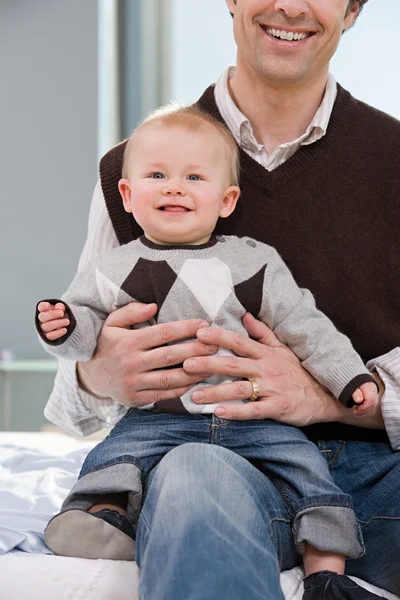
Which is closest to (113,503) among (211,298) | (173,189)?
(211,298)

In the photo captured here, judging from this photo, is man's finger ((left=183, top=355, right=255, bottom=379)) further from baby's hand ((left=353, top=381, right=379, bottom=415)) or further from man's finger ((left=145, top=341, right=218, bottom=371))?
baby's hand ((left=353, top=381, right=379, bottom=415))

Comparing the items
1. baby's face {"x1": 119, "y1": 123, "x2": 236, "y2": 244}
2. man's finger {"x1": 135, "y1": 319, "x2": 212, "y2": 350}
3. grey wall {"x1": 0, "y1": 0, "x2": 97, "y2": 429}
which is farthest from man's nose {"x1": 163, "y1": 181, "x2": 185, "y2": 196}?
grey wall {"x1": 0, "y1": 0, "x2": 97, "y2": 429}

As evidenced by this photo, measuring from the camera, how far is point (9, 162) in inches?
149

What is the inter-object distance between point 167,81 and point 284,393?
2672mm

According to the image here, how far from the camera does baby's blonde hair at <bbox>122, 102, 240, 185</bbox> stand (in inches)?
61.8

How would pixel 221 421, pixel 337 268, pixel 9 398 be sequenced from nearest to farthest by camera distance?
1. pixel 221 421
2. pixel 337 268
3. pixel 9 398

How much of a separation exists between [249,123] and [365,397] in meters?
0.58

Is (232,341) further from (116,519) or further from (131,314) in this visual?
(116,519)

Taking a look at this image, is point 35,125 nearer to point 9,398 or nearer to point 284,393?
point 9,398

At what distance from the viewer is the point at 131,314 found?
149cm

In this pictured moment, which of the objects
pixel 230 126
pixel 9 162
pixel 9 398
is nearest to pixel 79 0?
pixel 9 162

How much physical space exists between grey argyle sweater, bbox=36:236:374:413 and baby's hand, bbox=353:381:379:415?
1 centimetres

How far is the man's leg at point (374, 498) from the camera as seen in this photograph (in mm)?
1407

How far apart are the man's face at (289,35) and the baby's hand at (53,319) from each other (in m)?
0.60
